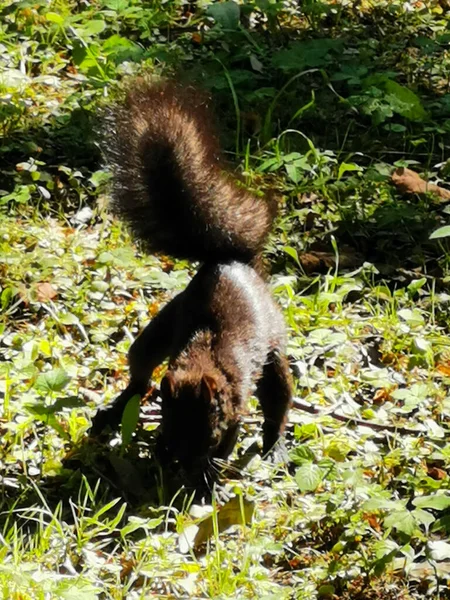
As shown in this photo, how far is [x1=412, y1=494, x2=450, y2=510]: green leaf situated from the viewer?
146 inches

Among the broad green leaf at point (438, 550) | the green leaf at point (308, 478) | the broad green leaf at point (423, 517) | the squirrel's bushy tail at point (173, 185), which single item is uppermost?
the squirrel's bushy tail at point (173, 185)

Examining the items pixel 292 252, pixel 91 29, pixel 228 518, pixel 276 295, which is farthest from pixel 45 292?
pixel 91 29

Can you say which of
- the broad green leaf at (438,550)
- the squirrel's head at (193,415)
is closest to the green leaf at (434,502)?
the broad green leaf at (438,550)

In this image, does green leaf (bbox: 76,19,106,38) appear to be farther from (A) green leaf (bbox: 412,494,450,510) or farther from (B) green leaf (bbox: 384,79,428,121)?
(A) green leaf (bbox: 412,494,450,510)

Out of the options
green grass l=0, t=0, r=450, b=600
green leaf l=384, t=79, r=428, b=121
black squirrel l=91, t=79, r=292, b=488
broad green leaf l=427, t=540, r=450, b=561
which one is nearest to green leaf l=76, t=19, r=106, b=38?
green grass l=0, t=0, r=450, b=600

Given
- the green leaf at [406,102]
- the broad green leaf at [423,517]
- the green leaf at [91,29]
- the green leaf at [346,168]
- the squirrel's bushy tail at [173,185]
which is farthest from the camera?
the green leaf at [91,29]

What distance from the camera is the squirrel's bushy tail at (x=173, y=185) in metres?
4.47

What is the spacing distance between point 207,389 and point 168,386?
5.6 inches

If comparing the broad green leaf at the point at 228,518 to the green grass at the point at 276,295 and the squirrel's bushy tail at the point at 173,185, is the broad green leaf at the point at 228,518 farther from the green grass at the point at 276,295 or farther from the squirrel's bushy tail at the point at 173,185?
the squirrel's bushy tail at the point at 173,185

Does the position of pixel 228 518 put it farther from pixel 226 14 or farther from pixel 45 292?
pixel 226 14

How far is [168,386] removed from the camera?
13.4 feet

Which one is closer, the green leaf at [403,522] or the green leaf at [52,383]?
the green leaf at [403,522]

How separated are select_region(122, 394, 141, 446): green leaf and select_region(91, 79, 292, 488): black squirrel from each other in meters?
0.19

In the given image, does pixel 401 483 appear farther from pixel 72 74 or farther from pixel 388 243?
pixel 72 74
